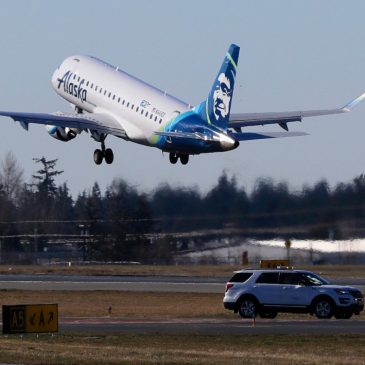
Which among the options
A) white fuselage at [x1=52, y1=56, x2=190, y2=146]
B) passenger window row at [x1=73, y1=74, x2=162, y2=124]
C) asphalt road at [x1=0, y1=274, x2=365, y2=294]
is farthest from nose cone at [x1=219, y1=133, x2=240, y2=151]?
asphalt road at [x1=0, y1=274, x2=365, y2=294]

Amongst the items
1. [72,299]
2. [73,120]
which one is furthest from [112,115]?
[72,299]

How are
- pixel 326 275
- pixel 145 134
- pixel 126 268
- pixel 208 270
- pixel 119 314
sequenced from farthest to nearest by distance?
pixel 126 268
pixel 208 270
pixel 326 275
pixel 145 134
pixel 119 314

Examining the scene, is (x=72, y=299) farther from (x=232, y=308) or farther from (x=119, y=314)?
(x=232, y=308)

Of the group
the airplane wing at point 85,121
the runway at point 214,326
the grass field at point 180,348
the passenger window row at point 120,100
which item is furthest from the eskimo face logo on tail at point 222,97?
the runway at point 214,326

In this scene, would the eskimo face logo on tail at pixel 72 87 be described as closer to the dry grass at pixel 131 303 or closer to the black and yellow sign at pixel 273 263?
the dry grass at pixel 131 303

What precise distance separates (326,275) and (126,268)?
74.4ft

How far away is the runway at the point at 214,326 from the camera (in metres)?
53.0

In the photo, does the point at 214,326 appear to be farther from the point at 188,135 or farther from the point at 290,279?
the point at 188,135

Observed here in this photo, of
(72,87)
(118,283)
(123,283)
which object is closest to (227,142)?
(123,283)

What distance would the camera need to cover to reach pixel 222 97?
83.9m

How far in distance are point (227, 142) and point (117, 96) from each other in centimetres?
1317

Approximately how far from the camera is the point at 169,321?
61.1m

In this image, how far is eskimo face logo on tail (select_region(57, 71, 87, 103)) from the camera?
94688 mm

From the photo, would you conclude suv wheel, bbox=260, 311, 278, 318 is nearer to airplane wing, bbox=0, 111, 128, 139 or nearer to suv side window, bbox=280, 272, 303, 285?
suv side window, bbox=280, 272, 303, 285
